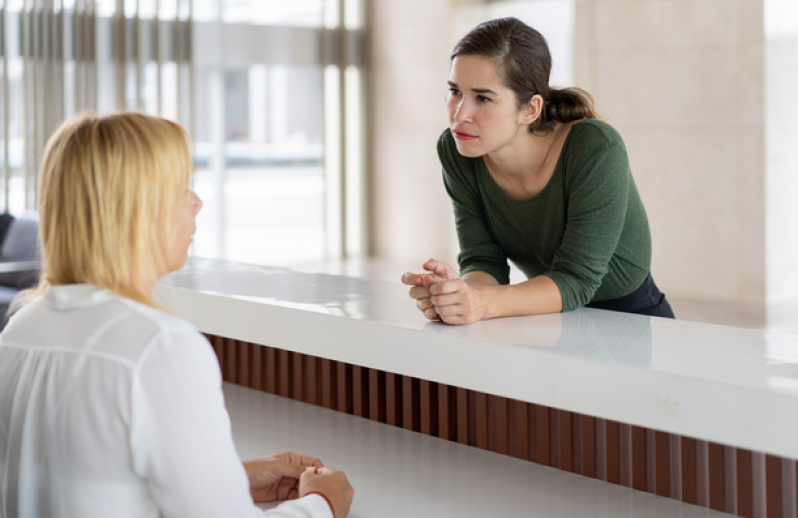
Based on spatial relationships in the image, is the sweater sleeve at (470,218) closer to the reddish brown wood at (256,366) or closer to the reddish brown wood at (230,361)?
the reddish brown wood at (256,366)

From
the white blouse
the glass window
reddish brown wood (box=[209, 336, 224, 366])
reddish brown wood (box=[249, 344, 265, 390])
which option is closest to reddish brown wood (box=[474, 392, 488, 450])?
reddish brown wood (box=[249, 344, 265, 390])

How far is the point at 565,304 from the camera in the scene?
2088mm

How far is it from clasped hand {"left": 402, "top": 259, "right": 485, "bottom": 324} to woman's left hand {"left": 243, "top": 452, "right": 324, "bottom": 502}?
0.38 metres

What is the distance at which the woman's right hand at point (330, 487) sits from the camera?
1.55 m

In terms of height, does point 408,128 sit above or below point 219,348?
above

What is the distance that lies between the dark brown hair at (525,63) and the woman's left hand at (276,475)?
1.08 metres

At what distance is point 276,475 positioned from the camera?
1.72 meters

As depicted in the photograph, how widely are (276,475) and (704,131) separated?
780 cm

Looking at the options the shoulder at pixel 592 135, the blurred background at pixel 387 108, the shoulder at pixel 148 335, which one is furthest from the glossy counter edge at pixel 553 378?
the blurred background at pixel 387 108

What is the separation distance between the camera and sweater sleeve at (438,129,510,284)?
257 cm

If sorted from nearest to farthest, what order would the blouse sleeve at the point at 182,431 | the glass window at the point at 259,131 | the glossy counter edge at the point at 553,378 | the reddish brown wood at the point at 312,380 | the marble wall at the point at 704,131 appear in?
the blouse sleeve at the point at 182,431 < the glossy counter edge at the point at 553,378 < the reddish brown wood at the point at 312,380 < the marble wall at the point at 704,131 < the glass window at the point at 259,131

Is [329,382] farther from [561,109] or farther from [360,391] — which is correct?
[561,109]

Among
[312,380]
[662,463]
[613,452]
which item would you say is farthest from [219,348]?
[662,463]

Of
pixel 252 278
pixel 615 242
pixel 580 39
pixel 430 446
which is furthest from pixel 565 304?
pixel 580 39
